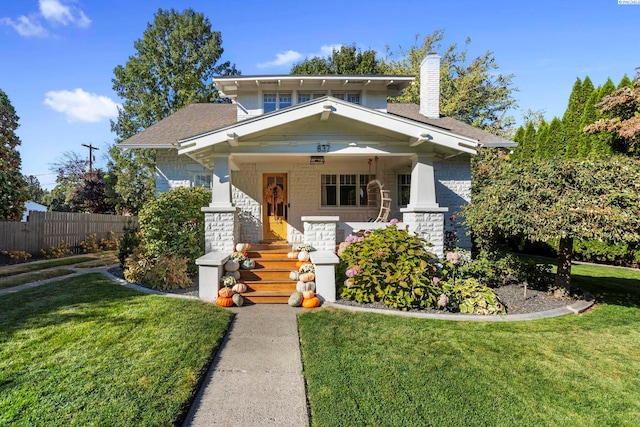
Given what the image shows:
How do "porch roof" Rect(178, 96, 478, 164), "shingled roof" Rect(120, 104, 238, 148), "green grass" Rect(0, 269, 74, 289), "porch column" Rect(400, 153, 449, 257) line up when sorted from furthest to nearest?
1. "shingled roof" Rect(120, 104, 238, 148)
2. "porch column" Rect(400, 153, 449, 257)
3. "green grass" Rect(0, 269, 74, 289)
4. "porch roof" Rect(178, 96, 478, 164)

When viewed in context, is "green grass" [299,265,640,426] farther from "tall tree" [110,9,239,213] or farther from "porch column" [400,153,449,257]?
"tall tree" [110,9,239,213]

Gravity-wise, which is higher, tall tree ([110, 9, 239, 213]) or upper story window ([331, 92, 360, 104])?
tall tree ([110, 9, 239, 213])

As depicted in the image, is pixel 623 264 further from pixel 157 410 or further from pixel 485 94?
pixel 485 94

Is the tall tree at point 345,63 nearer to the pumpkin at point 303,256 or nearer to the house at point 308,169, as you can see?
the house at point 308,169

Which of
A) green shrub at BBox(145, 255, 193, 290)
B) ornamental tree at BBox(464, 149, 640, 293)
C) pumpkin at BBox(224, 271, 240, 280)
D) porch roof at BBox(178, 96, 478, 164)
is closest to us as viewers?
ornamental tree at BBox(464, 149, 640, 293)

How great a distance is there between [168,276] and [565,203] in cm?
826

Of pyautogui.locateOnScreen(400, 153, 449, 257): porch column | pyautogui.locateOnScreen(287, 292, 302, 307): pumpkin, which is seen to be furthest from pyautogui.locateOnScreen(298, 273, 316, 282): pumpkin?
pyautogui.locateOnScreen(400, 153, 449, 257): porch column

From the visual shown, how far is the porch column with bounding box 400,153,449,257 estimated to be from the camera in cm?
800

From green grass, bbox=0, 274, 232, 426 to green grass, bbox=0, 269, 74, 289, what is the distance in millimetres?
1808

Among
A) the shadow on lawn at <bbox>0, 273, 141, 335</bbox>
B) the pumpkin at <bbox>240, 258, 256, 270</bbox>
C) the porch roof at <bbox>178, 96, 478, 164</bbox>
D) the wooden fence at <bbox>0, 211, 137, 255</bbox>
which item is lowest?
the shadow on lawn at <bbox>0, 273, 141, 335</bbox>

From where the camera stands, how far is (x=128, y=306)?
19.1ft

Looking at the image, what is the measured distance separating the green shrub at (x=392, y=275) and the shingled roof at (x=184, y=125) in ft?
21.0

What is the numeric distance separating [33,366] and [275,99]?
917 centimetres

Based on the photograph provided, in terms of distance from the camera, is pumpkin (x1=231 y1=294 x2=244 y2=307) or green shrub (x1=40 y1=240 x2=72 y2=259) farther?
green shrub (x1=40 y1=240 x2=72 y2=259)
